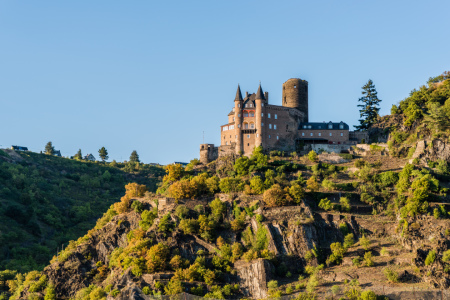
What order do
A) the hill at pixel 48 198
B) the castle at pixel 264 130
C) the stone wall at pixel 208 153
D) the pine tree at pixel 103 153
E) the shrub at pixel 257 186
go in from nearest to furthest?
the shrub at pixel 257 186, the castle at pixel 264 130, the stone wall at pixel 208 153, the hill at pixel 48 198, the pine tree at pixel 103 153

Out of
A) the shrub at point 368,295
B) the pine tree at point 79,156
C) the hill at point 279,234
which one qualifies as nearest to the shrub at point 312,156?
the hill at point 279,234

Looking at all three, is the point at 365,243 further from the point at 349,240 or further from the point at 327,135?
the point at 327,135

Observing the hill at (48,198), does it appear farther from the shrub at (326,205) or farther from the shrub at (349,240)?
the shrub at (349,240)

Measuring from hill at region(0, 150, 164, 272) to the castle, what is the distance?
104 feet

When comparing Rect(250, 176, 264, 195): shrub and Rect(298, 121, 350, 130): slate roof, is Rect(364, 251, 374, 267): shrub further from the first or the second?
Rect(298, 121, 350, 130): slate roof

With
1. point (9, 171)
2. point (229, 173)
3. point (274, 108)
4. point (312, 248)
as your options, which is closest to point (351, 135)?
point (274, 108)

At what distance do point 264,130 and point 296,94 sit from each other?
559 inches

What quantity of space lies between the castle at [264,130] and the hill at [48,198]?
1247 inches

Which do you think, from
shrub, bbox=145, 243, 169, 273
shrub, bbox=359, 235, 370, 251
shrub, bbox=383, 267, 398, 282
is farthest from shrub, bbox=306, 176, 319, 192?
shrub, bbox=145, 243, 169, 273

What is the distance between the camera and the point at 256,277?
62.8 m

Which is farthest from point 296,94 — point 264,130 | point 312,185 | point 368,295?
point 368,295

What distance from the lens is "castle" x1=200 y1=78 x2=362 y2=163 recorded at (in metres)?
89.0

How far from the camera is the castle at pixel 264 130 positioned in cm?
8900

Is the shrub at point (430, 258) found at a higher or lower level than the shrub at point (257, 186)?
lower
